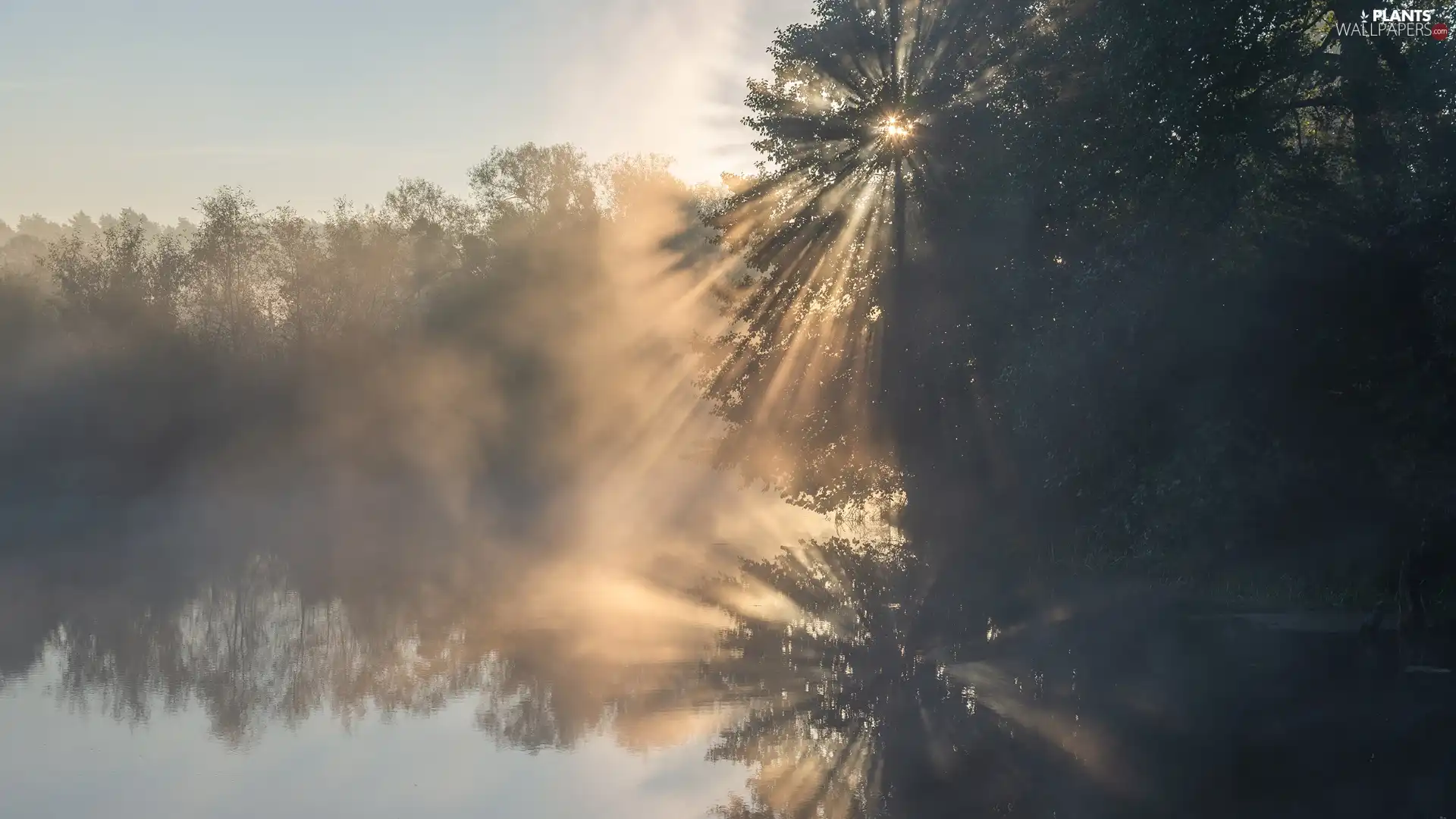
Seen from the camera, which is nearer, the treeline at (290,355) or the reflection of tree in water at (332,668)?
the reflection of tree in water at (332,668)

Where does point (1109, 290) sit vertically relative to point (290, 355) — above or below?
above

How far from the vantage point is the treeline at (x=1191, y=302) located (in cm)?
1666

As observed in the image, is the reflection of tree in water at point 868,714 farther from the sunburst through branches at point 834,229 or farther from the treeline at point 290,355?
the treeline at point 290,355

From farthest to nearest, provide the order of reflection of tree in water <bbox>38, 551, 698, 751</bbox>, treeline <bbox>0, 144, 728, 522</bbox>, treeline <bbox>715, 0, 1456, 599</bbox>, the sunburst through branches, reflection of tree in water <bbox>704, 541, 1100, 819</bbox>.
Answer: treeline <bbox>0, 144, 728, 522</bbox>, the sunburst through branches, reflection of tree in water <bbox>38, 551, 698, 751</bbox>, treeline <bbox>715, 0, 1456, 599</bbox>, reflection of tree in water <bbox>704, 541, 1100, 819</bbox>

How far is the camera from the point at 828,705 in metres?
16.3

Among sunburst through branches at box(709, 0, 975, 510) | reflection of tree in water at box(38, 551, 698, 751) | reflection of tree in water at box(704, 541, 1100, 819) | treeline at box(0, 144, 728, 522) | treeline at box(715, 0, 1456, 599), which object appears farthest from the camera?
treeline at box(0, 144, 728, 522)

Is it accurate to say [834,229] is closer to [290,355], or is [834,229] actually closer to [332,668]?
[332,668]

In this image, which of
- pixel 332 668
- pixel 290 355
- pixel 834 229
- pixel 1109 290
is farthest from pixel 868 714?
pixel 290 355

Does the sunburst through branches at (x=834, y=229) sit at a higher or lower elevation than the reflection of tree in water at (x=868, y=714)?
higher

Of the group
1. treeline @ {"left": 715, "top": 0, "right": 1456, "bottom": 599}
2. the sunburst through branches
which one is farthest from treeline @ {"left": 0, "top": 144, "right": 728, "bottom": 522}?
treeline @ {"left": 715, "top": 0, "right": 1456, "bottom": 599}

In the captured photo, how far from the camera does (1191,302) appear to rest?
1720 centimetres

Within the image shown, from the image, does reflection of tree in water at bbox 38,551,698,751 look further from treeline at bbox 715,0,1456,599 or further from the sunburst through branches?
the sunburst through branches

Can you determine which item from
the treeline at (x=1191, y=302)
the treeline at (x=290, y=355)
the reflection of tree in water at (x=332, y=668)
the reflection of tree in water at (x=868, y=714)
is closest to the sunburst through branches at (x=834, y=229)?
the treeline at (x=1191, y=302)

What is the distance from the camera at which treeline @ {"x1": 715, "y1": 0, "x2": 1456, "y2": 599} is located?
Answer: 16.7 meters
